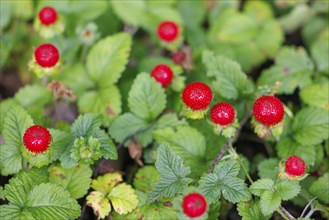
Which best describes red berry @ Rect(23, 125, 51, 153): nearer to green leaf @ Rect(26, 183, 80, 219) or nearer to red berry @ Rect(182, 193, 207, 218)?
green leaf @ Rect(26, 183, 80, 219)

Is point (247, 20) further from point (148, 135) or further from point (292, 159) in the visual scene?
point (292, 159)

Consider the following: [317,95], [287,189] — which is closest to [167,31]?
[317,95]

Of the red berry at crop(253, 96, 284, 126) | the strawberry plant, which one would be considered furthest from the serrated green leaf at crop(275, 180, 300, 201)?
the red berry at crop(253, 96, 284, 126)

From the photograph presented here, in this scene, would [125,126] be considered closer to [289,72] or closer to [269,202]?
[269,202]

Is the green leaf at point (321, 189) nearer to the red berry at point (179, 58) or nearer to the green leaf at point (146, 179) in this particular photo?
the green leaf at point (146, 179)

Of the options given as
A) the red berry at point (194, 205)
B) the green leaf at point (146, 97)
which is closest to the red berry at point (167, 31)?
the green leaf at point (146, 97)

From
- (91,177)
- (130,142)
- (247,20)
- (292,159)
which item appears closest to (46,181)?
(91,177)
